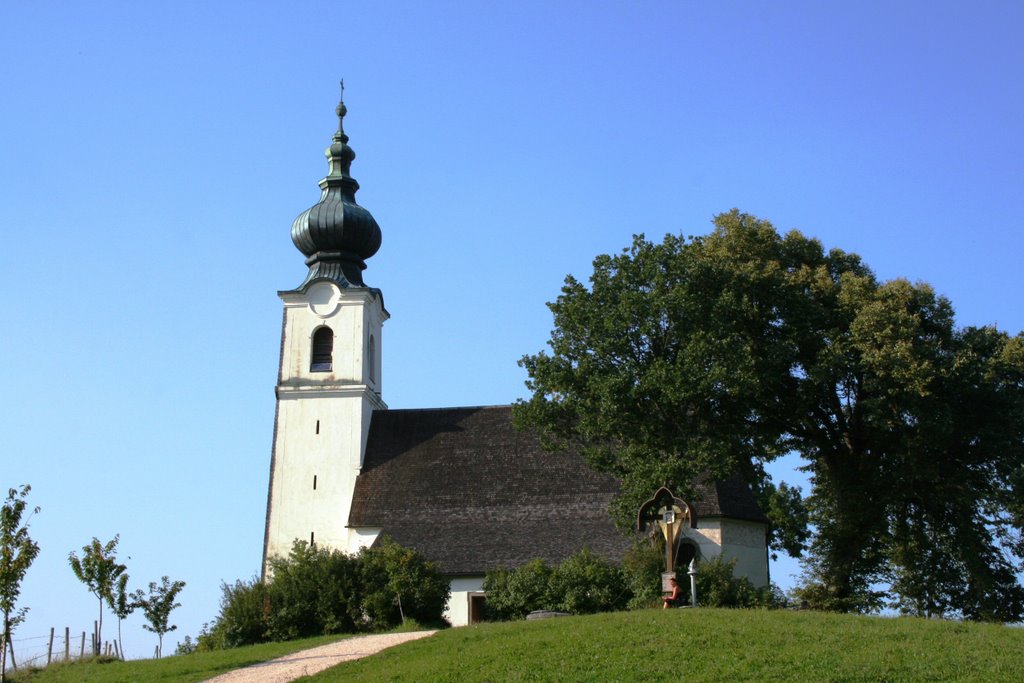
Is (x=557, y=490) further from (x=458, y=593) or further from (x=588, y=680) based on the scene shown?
(x=588, y=680)

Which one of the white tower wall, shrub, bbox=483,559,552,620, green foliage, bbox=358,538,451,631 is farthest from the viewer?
the white tower wall

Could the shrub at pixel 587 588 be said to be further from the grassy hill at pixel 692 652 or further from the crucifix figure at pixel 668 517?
the grassy hill at pixel 692 652

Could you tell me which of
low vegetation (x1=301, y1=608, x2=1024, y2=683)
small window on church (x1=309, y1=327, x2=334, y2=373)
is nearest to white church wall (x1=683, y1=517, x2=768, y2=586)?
low vegetation (x1=301, y1=608, x2=1024, y2=683)

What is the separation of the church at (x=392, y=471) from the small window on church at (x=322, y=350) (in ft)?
0.17

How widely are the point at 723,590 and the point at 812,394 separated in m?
6.62

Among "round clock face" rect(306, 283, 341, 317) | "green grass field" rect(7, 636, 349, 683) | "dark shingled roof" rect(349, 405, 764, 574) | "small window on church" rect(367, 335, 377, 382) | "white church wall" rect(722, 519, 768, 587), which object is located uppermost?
"round clock face" rect(306, 283, 341, 317)

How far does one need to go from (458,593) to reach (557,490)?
4587mm

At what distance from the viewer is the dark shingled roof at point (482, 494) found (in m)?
34.6

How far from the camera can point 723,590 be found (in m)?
28.8

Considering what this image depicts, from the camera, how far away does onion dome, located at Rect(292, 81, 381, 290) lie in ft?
136

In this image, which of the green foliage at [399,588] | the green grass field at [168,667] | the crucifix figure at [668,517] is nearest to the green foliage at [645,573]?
the crucifix figure at [668,517]

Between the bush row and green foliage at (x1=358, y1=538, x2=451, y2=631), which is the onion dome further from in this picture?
the bush row

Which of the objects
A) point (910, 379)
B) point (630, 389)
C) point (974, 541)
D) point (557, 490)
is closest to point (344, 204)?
point (557, 490)

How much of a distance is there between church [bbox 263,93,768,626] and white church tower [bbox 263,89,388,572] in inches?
1.8
